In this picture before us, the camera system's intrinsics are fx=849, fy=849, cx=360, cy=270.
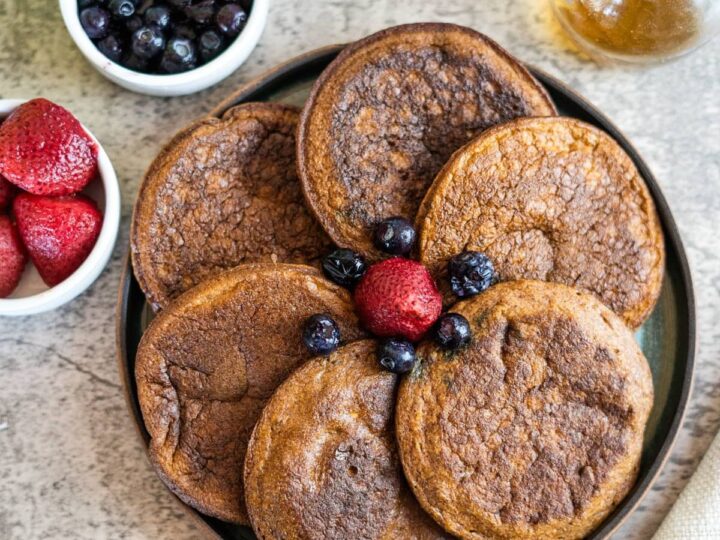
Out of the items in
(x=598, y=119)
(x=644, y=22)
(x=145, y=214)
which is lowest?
(x=145, y=214)

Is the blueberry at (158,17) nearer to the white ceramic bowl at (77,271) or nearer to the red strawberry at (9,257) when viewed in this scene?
the white ceramic bowl at (77,271)

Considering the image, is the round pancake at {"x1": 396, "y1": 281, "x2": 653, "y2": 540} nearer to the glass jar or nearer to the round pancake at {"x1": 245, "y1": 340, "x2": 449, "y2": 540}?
the round pancake at {"x1": 245, "y1": 340, "x2": 449, "y2": 540}

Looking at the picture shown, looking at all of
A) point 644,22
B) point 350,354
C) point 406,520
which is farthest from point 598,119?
point 406,520

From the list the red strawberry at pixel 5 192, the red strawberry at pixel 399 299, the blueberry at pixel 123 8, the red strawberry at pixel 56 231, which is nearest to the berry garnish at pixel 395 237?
the red strawberry at pixel 399 299

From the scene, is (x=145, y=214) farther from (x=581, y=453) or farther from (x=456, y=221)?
(x=581, y=453)

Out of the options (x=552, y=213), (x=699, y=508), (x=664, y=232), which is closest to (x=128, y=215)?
(x=552, y=213)
